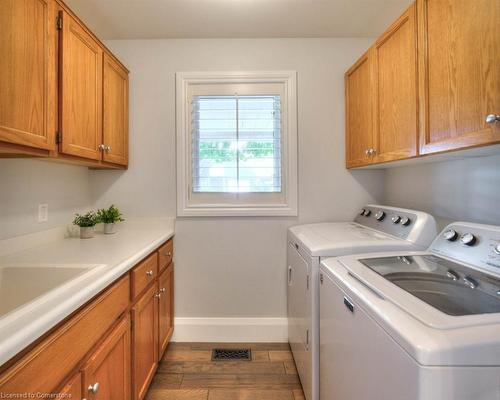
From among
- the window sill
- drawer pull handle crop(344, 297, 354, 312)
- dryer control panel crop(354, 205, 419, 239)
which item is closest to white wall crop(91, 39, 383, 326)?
the window sill

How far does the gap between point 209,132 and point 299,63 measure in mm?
910

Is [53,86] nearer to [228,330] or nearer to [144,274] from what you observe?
[144,274]

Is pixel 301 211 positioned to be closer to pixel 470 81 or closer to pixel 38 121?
pixel 470 81

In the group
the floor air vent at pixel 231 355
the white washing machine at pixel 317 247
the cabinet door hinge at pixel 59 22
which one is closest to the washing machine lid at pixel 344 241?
the white washing machine at pixel 317 247

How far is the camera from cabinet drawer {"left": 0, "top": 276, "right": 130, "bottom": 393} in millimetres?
650

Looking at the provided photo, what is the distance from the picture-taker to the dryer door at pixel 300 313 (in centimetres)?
150

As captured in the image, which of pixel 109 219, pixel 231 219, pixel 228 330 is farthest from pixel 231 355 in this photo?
pixel 109 219

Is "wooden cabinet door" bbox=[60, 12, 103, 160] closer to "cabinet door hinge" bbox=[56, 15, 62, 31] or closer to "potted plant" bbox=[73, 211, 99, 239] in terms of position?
"cabinet door hinge" bbox=[56, 15, 62, 31]

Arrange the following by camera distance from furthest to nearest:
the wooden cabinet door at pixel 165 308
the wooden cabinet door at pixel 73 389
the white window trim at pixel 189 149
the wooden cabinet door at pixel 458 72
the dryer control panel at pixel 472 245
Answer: the white window trim at pixel 189 149, the wooden cabinet door at pixel 165 308, the dryer control panel at pixel 472 245, the wooden cabinet door at pixel 458 72, the wooden cabinet door at pixel 73 389

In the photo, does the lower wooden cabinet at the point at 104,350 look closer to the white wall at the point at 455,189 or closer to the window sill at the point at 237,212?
the window sill at the point at 237,212

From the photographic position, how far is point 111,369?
3.67 feet

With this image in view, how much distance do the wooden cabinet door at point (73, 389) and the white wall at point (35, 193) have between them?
0.93 m

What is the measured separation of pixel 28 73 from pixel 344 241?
1.62m

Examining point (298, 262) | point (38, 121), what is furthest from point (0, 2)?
point (298, 262)
